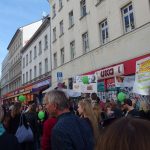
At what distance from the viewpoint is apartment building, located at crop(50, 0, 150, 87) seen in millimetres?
14034

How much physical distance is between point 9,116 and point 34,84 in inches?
1068

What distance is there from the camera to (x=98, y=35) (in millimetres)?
17953

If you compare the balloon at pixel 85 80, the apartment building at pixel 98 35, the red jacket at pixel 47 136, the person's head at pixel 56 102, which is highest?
the apartment building at pixel 98 35

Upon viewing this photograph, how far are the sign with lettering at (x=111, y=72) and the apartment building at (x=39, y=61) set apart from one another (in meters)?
11.6

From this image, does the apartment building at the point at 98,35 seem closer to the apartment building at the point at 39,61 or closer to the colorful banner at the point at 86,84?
the apartment building at the point at 39,61

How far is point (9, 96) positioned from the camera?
51.4 meters

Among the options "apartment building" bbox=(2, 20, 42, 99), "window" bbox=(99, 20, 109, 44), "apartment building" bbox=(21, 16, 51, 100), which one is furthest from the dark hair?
"apartment building" bbox=(2, 20, 42, 99)

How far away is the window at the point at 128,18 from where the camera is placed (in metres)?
14.8

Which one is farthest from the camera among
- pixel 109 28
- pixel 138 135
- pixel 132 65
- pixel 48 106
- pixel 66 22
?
pixel 66 22

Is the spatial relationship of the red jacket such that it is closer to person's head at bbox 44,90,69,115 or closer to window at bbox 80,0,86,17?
person's head at bbox 44,90,69,115

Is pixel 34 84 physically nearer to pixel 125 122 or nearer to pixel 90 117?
pixel 90 117

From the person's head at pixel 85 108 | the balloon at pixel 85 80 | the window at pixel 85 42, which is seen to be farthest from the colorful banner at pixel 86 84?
the person's head at pixel 85 108

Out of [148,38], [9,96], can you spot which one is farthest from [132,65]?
[9,96]

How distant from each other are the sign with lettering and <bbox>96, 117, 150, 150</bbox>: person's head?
13855mm
